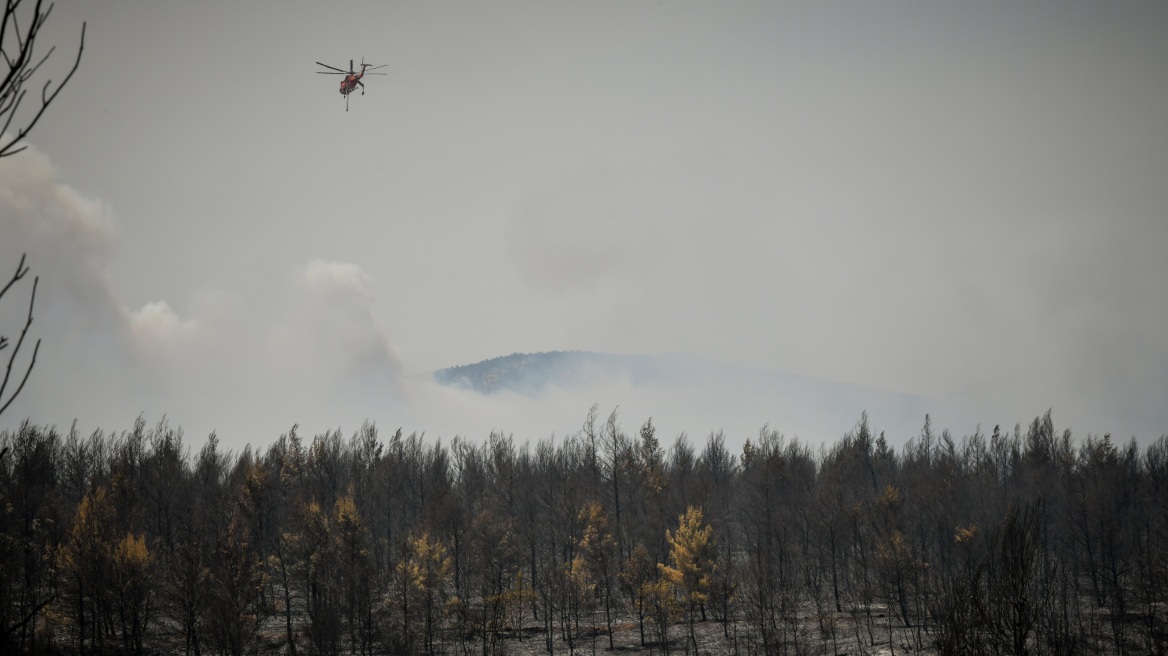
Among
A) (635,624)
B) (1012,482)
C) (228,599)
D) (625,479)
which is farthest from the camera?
(1012,482)

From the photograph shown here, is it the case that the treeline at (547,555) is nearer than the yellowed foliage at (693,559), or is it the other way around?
the treeline at (547,555)

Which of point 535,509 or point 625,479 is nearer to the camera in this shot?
point 535,509

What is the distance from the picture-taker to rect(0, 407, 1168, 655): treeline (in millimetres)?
40500

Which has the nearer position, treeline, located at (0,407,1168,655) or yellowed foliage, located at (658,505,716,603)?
treeline, located at (0,407,1168,655)

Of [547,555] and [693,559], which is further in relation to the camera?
[547,555]

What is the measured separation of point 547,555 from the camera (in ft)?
221

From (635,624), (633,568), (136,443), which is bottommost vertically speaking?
(635,624)

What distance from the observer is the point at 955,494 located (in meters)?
65.6

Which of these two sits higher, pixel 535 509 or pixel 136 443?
pixel 136 443

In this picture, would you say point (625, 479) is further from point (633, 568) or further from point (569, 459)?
point (569, 459)

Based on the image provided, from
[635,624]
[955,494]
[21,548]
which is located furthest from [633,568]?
[21,548]

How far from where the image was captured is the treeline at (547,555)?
40500mm

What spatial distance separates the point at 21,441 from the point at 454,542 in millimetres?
39159

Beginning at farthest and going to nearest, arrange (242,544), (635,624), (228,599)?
(635,624) < (242,544) < (228,599)
